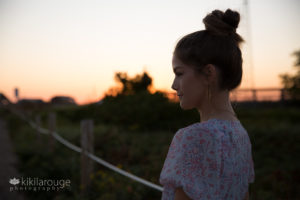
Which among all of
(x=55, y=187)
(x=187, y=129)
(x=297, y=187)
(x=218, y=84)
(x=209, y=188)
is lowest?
(x=297, y=187)

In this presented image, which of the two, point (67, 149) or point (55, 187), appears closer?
point (55, 187)

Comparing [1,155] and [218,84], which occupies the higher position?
[218,84]

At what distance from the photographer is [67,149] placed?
25.5 feet

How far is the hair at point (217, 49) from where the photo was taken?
103cm

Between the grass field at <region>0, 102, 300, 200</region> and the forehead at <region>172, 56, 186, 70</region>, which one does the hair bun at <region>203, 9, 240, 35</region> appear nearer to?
the forehead at <region>172, 56, 186, 70</region>

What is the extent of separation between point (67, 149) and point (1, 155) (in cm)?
212

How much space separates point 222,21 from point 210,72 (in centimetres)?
23

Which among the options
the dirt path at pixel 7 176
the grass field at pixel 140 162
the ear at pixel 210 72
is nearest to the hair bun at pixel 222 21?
the ear at pixel 210 72

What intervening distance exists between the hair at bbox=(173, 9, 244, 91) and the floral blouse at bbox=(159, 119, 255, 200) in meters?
0.19

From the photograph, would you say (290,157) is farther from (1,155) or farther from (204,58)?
(1,155)

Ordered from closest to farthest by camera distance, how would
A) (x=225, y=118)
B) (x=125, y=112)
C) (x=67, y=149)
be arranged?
(x=225, y=118)
(x=67, y=149)
(x=125, y=112)

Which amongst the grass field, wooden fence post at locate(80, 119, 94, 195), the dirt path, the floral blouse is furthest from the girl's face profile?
the dirt path

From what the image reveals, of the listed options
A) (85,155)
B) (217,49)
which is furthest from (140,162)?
(217,49)

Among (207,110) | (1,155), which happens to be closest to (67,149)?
(1,155)
